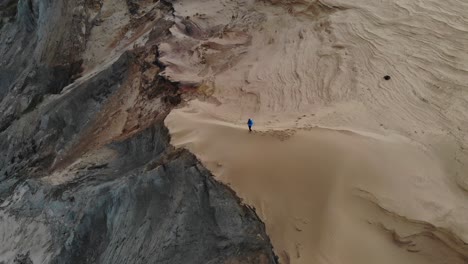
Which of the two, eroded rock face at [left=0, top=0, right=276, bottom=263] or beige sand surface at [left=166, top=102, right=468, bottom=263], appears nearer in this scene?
beige sand surface at [left=166, top=102, right=468, bottom=263]

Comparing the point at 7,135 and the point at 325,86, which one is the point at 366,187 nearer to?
the point at 325,86

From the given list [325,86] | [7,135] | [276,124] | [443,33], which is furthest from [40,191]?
[443,33]

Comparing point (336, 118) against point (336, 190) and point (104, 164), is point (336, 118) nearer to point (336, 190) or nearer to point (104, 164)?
point (336, 190)

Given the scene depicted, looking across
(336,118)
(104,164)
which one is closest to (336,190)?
(336,118)

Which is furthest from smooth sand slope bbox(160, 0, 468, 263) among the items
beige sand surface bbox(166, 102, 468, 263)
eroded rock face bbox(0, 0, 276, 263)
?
eroded rock face bbox(0, 0, 276, 263)

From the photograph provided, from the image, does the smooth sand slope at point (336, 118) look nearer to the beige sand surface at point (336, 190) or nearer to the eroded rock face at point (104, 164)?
the beige sand surface at point (336, 190)

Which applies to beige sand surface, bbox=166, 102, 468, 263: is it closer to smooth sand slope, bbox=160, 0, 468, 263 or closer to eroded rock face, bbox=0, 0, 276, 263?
smooth sand slope, bbox=160, 0, 468, 263
